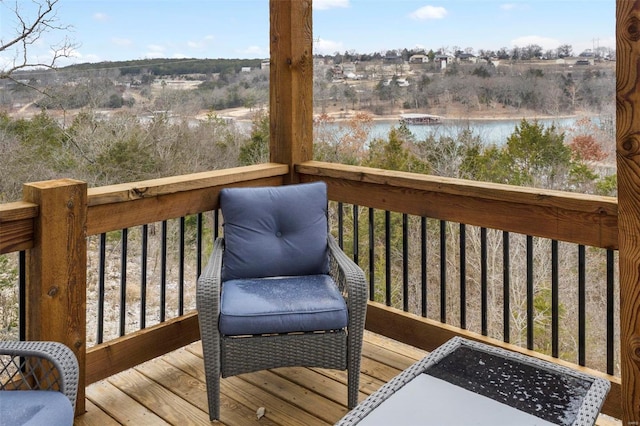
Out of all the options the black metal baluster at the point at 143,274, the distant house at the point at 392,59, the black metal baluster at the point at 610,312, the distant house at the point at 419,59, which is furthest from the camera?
the distant house at the point at 392,59

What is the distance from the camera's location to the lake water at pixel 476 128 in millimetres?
2891

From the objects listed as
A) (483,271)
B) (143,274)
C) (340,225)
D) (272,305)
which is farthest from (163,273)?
(483,271)

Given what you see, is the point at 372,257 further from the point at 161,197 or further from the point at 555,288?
the point at 161,197

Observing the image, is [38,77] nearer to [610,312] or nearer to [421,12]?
[421,12]

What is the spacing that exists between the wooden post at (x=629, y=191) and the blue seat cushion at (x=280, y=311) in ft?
3.72

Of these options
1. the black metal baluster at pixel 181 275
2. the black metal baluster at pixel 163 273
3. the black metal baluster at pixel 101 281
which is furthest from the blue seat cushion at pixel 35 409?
the black metal baluster at pixel 181 275

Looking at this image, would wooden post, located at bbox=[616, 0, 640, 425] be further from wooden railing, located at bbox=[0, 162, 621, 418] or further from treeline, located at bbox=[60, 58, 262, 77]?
treeline, located at bbox=[60, 58, 262, 77]

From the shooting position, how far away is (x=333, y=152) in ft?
12.0

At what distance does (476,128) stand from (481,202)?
2.19ft

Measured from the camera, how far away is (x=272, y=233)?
112 inches

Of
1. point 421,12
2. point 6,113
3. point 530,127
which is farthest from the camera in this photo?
point 421,12

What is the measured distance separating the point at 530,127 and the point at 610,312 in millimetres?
1083

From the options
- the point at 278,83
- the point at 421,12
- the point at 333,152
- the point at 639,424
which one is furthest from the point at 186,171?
the point at 639,424

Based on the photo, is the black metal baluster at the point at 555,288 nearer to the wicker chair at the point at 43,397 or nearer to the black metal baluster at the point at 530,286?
the black metal baluster at the point at 530,286
